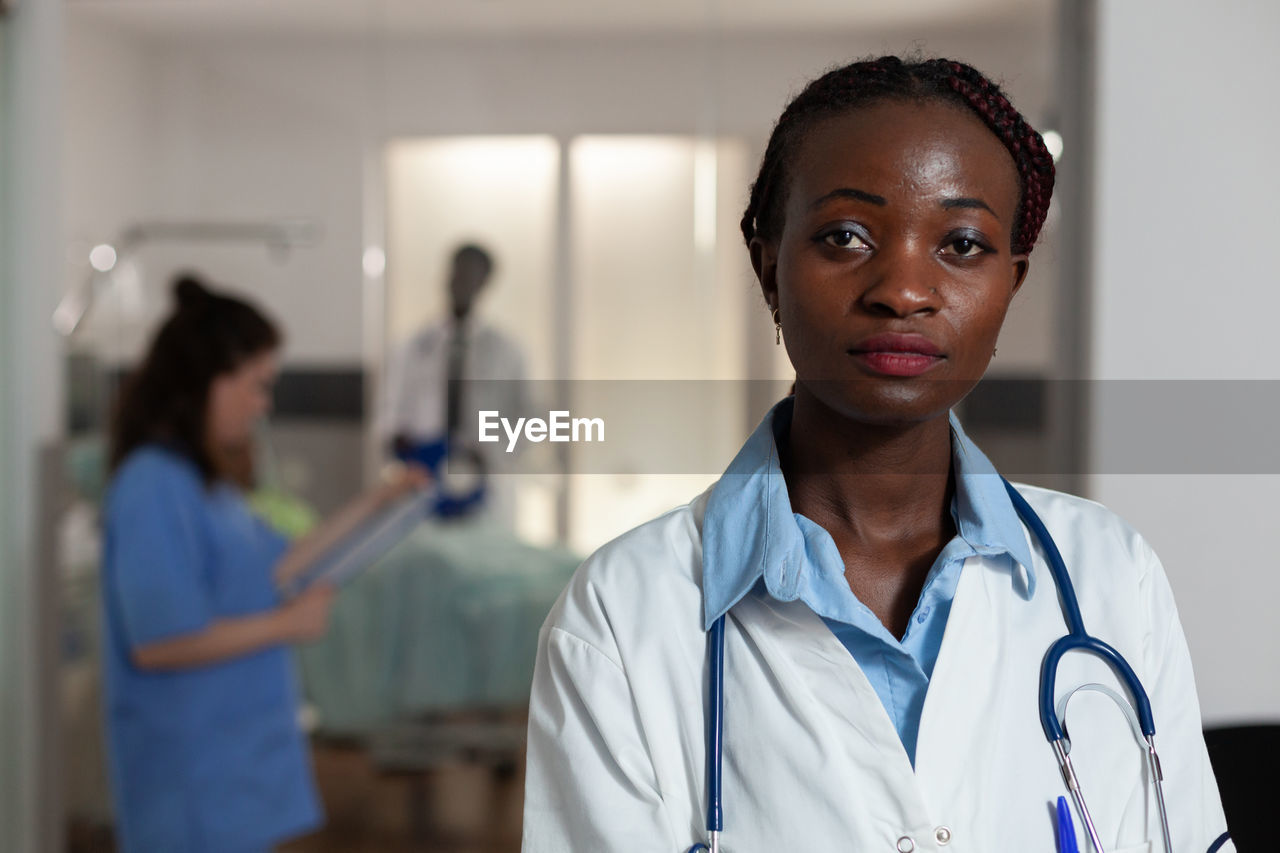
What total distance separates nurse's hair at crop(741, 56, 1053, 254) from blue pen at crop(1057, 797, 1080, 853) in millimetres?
397

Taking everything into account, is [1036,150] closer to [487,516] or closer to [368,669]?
[487,516]

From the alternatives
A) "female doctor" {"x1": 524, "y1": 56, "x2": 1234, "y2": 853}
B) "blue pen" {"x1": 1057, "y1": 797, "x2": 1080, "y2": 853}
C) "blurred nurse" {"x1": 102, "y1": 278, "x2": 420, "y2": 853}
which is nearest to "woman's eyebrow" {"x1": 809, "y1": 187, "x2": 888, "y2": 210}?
"female doctor" {"x1": 524, "y1": 56, "x2": 1234, "y2": 853}

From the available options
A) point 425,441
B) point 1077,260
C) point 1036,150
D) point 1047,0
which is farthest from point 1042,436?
point 1036,150

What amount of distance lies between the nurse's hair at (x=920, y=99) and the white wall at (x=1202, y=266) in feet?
3.08

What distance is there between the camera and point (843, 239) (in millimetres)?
744

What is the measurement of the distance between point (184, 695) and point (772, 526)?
4.80 feet

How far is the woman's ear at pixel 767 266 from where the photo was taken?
2.68ft

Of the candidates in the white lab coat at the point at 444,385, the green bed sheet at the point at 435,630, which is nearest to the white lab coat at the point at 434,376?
the white lab coat at the point at 444,385

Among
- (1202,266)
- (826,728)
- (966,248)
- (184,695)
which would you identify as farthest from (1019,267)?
(184,695)

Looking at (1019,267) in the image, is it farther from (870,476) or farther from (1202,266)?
(1202,266)

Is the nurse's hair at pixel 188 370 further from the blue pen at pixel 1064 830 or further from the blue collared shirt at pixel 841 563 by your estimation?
the blue pen at pixel 1064 830

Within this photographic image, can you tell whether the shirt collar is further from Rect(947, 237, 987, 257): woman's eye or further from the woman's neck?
Rect(947, 237, 987, 257): woman's eye

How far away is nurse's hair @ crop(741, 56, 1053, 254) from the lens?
0.76 m

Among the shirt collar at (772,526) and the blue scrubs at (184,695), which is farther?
the blue scrubs at (184,695)
